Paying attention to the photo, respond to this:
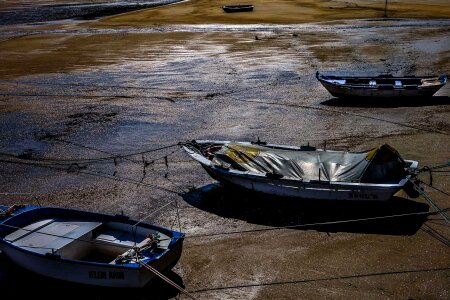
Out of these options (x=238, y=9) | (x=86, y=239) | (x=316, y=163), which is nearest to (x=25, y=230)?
(x=86, y=239)

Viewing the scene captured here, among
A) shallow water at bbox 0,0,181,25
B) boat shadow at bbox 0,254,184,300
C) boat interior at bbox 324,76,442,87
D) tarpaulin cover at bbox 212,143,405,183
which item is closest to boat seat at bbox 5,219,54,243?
boat shadow at bbox 0,254,184,300

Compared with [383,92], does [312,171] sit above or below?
below

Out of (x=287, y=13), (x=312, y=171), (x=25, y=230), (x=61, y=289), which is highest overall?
(x=287, y=13)

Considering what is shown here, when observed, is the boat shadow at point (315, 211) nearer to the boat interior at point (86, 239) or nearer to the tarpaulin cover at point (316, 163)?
the tarpaulin cover at point (316, 163)

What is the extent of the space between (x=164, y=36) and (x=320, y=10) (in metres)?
18.2

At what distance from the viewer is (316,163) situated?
49.3 ft

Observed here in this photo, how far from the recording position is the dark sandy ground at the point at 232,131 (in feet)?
40.0

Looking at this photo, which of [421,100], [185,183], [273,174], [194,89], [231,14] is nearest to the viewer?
[273,174]

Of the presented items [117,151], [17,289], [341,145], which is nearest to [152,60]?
[117,151]

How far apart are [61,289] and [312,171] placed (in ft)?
23.2

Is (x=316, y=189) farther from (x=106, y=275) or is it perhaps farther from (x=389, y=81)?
(x=389, y=81)

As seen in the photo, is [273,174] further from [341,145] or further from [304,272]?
[341,145]

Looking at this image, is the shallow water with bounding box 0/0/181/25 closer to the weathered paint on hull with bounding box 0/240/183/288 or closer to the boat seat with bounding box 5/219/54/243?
the boat seat with bounding box 5/219/54/243

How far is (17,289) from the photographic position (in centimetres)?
1202
